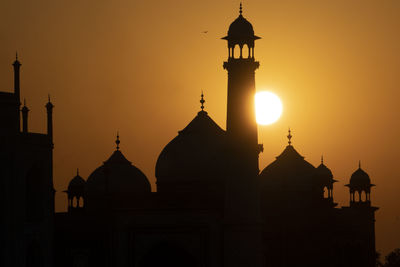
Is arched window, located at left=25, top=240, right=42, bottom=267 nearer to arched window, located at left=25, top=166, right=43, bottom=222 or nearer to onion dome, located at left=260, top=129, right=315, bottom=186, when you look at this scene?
arched window, located at left=25, top=166, right=43, bottom=222

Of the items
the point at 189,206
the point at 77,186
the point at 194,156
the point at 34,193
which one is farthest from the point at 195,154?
the point at 34,193

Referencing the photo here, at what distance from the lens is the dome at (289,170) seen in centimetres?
5169

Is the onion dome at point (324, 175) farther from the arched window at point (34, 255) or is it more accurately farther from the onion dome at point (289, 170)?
the arched window at point (34, 255)

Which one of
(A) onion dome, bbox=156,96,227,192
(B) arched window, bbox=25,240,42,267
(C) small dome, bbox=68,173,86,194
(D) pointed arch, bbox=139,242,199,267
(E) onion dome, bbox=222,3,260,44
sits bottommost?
(D) pointed arch, bbox=139,242,199,267

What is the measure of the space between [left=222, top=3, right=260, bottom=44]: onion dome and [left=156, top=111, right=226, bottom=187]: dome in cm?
355

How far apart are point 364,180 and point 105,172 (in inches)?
443

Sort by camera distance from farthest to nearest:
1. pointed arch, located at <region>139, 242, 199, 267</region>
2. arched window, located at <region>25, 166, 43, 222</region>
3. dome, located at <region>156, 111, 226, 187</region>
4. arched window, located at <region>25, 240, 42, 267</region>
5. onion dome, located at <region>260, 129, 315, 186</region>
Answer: onion dome, located at <region>260, 129, 315, 186</region>, dome, located at <region>156, 111, 226, 187</region>, pointed arch, located at <region>139, 242, 199, 267</region>, arched window, located at <region>25, 166, 43, 222</region>, arched window, located at <region>25, 240, 42, 267</region>

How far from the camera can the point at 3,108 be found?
38938mm

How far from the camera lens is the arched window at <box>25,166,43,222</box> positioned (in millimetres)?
41062

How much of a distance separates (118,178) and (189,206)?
18.9ft

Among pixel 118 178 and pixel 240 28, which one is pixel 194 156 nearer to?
pixel 118 178

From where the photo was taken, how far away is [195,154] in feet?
157

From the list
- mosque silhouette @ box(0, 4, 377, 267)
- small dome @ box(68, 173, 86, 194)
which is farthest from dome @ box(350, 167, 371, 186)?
small dome @ box(68, 173, 86, 194)

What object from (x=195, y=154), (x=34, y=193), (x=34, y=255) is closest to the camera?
(x=34, y=255)
